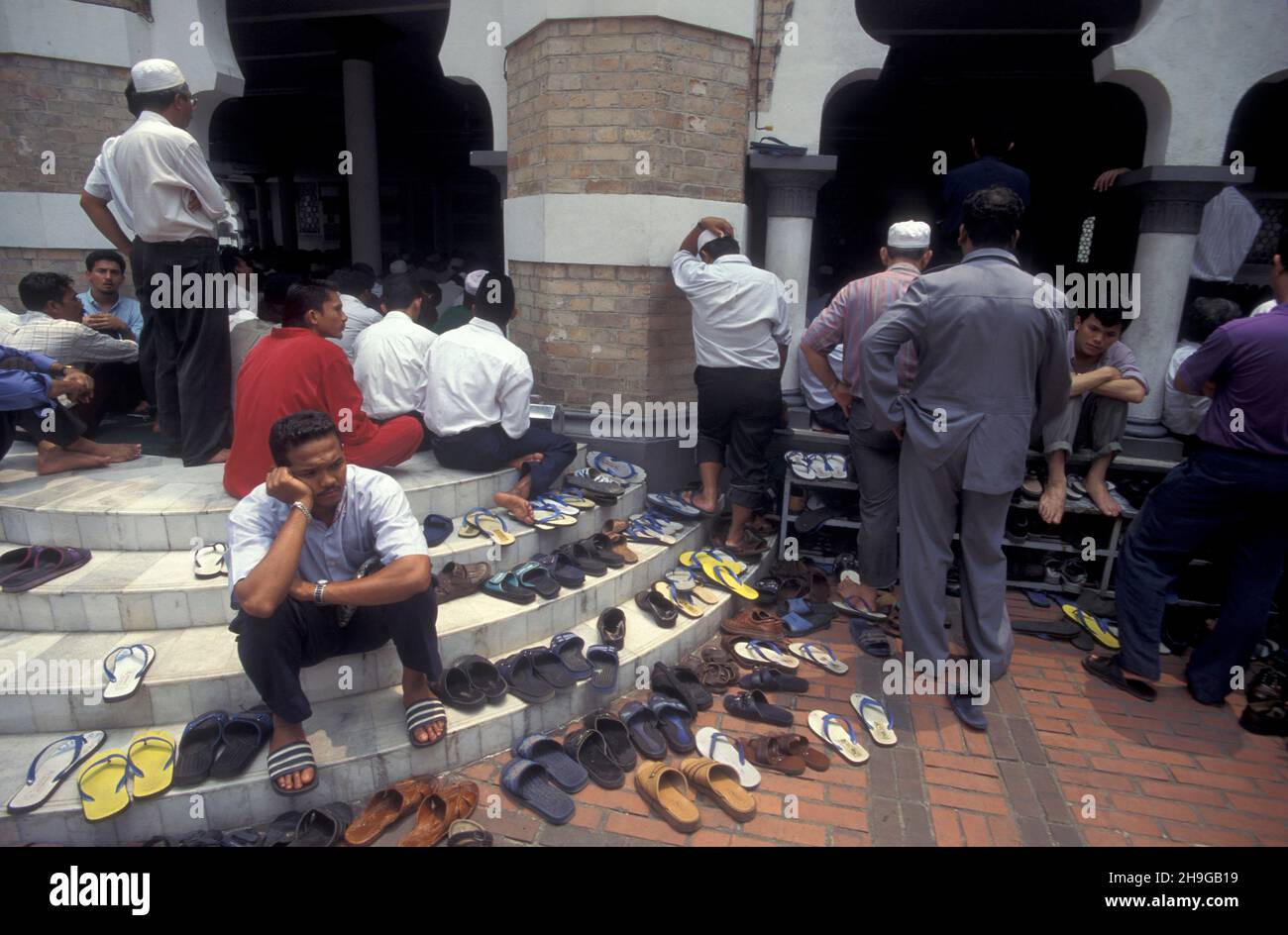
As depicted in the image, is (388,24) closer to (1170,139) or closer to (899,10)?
(899,10)

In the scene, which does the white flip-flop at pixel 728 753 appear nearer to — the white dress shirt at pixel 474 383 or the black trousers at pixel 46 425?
the white dress shirt at pixel 474 383

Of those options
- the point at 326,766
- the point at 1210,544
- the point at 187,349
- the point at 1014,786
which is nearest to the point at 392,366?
the point at 187,349

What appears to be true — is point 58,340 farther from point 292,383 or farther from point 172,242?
point 292,383

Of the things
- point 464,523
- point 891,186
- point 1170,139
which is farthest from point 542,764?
point 891,186

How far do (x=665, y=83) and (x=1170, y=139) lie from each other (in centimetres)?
349

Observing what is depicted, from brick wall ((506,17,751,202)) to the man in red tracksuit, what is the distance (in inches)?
78.1

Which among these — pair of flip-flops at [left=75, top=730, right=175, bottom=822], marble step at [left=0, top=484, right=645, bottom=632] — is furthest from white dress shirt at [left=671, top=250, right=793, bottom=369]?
pair of flip-flops at [left=75, top=730, right=175, bottom=822]

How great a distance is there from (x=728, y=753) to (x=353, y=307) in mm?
4223

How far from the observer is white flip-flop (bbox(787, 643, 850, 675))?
4176mm

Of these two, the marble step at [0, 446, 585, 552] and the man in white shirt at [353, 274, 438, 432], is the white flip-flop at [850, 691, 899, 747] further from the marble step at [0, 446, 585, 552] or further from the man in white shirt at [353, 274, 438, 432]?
the man in white shirt at [353, 274, 438, 432]

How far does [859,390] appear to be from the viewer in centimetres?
448

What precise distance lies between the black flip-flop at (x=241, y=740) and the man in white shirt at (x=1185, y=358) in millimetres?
5623

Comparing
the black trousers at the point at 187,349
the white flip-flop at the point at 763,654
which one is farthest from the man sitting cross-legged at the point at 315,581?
the black trousers at the point at 187,349
